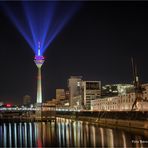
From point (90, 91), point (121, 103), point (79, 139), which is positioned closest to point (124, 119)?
point (79, 139)

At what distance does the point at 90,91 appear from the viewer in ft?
602

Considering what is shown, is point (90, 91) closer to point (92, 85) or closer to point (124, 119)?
point (92, 85)

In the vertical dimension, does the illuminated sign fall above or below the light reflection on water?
above

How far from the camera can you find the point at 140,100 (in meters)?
89.9

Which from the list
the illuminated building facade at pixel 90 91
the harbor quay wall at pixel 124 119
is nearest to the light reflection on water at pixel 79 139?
the harbor quay wall at pixel 124 119

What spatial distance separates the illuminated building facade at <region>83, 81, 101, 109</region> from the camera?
Result: 594 ft

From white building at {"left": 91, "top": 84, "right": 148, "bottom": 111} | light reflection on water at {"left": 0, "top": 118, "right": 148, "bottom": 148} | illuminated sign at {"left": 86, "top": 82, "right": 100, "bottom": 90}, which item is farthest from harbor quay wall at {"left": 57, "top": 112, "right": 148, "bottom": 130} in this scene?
illuminated sign at {"left": 86, "top": 82, "right": 100, "bottom": 90}

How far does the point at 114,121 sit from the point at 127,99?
44451mm

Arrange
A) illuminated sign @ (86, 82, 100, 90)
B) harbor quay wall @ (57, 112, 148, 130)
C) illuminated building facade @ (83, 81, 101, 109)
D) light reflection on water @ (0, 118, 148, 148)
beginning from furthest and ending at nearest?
illuminated sign @ (86, 82, 100, 90)
illuminated building facade @ (83, 81, 101, 109)
harbor quay wall @ (57, 112, 148, 130)
light reflection on water @ (0, 118, 148, 148)

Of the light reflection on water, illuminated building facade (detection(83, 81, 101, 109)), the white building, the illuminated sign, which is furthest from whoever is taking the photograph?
the illuminated sign

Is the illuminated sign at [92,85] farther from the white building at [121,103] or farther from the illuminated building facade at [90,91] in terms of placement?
the white building at [121,103]

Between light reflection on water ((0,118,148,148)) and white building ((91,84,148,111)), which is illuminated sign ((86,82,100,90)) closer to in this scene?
white building ((91,84,148,111))

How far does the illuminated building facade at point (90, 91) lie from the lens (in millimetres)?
181000

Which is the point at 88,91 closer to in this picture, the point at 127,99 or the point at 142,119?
the point at 127,99
